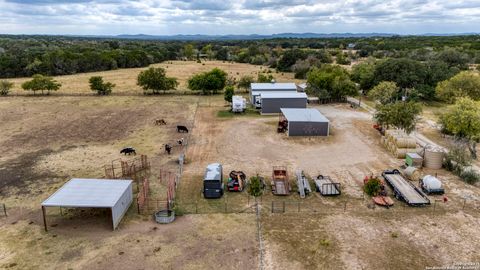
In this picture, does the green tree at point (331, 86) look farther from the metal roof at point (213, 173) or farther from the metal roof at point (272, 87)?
the metal roof at point (213, 173)

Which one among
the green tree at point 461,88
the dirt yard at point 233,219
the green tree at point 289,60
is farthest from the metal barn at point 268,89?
the green tree at point 289,60

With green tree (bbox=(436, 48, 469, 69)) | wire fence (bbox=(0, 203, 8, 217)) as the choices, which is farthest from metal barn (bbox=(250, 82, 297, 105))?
green tree (bbox=(436, 48, 469, 69))

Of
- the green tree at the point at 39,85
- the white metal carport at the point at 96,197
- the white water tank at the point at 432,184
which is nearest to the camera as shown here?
the white metal carport at the point at 96,197

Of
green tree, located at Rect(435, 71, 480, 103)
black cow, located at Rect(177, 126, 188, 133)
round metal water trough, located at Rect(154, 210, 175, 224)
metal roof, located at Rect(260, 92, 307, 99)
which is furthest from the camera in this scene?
metal roof, located at Rect(260, 92, 307, 99)

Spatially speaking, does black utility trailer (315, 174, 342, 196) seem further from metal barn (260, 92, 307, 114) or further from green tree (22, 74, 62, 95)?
green tree (22, 74, 62, 95)

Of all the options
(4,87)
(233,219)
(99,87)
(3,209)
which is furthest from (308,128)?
(4,87)

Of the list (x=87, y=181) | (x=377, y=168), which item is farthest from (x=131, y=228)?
(x=377, y=168)

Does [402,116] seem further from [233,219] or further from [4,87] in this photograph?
[4,87]
